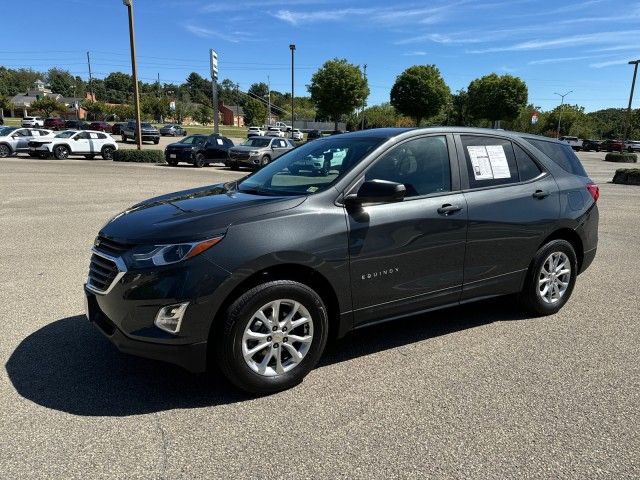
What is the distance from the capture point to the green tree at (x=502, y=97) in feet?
202

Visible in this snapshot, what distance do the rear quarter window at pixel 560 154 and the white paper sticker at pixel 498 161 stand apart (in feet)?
1.62

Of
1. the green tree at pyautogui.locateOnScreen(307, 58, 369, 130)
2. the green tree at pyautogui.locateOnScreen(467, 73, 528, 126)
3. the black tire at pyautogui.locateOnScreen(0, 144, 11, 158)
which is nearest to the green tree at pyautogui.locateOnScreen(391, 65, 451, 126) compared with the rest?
the green tree at pyautogui.locateOnScreen(307, 58, 369, 130)

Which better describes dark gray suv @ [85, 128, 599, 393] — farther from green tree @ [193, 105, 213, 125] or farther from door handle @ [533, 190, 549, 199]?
green tree @ [193, 105, 213, 125]

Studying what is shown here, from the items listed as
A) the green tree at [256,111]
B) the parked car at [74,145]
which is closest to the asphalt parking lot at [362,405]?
the parked car at [74,145]

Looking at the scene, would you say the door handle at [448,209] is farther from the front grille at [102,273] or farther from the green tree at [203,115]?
the green tree at [203,115]

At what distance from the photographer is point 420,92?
54.4m

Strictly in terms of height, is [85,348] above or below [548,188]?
below

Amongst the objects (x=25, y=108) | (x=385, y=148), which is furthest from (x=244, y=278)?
(x=25, y=108)

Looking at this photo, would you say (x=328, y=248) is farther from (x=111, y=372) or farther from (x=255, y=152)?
(x=255, y=152)

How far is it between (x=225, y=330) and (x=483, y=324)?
8.54ft

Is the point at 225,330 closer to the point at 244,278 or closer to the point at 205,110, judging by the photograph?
the point at 244,278

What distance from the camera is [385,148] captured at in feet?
12.6

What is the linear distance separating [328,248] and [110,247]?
1426 mm

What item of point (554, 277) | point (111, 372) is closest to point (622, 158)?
point (554, 277)
